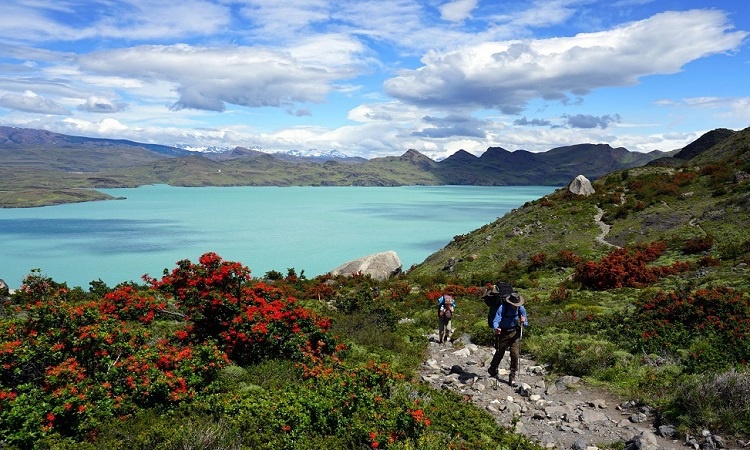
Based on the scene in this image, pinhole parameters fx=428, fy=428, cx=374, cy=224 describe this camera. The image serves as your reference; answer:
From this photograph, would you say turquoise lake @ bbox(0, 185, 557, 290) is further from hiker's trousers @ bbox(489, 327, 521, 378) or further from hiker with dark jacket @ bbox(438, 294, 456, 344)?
hiker's trousers @ bbox(489, 327, 521, 378)

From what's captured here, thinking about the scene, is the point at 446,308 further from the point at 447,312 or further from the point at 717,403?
the point at 717,403

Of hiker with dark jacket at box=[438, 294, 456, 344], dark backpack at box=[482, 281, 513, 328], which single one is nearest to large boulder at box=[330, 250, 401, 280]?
hiker with dark jacket at box=[438, 294, 456, 344]

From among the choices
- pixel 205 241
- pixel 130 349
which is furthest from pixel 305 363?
pixel 205 241

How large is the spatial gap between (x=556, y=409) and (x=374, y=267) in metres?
31.1

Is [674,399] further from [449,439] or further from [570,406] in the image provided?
[449,439]

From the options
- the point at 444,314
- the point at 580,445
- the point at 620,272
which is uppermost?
the point at 620,272

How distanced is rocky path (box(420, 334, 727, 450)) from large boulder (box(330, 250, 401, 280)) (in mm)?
25983

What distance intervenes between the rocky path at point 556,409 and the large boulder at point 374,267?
25983mm

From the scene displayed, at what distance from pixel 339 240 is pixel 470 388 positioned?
94.4 metres

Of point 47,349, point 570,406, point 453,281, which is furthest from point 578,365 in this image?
point 453,281

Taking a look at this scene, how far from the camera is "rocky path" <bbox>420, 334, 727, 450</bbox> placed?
372 inches

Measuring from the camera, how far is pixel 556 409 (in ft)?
36.6

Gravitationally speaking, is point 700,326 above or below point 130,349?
below

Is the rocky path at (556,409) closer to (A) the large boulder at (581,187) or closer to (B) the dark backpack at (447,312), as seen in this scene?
(B) the dark backpack at (447,312)
